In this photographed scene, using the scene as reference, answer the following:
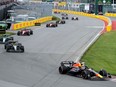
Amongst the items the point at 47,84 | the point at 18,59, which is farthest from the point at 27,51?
the point at 47,84

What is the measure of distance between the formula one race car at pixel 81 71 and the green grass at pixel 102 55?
225 centimetres

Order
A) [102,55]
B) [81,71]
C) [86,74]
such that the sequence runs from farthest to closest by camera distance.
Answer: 1. [102,55]
2. [81,71]
3. [86,74]

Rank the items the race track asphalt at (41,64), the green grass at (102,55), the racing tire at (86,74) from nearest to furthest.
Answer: the race track asphalt at (41,64)
the racing tire at (86,74)
the green grass at (102,55)

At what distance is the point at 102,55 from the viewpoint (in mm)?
32625

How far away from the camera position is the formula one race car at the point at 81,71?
2223cm

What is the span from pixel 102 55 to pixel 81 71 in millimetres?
9833

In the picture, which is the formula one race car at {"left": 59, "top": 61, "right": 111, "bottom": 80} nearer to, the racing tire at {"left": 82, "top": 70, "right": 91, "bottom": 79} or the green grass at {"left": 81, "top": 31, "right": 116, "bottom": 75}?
the racing tire at {"left": 82, "top": 70, "right": 91, "bottom": 79}

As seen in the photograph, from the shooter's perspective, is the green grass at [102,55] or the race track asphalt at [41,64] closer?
the race track asphalt at [41,64]

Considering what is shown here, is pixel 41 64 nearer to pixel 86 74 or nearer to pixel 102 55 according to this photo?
pixel 86 74

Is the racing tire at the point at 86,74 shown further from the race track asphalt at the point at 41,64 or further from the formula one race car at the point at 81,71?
the race track asphalt at the point at 41,64

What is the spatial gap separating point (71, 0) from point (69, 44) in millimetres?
119230

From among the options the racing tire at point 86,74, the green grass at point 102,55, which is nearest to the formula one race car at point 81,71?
the racing tire at point 86,74

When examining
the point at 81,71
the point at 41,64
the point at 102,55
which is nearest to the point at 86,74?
the point at 81,71

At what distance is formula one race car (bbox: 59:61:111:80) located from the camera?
875 inches
